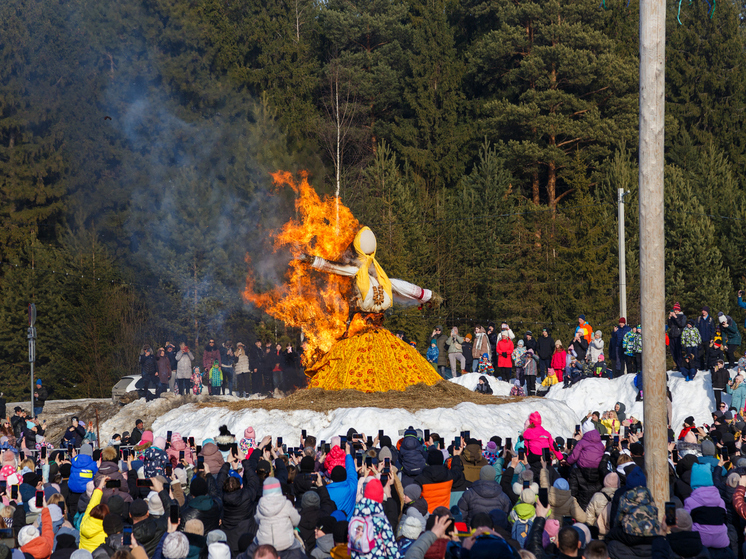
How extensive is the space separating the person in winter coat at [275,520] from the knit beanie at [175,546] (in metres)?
0.63

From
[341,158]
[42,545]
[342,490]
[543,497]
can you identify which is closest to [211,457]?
[342,490]

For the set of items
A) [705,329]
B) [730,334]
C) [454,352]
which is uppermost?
[705,329]

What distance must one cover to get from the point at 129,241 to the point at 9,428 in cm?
2589

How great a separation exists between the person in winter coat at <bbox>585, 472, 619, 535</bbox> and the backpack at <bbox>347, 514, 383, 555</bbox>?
95.9 inches

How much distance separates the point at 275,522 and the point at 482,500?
7.37 feet

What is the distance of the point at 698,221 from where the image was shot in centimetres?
3628

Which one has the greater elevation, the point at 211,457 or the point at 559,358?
the point at 559,358

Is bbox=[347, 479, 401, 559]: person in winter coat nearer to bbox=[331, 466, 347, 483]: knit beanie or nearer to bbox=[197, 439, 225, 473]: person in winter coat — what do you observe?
bbox=[331, 466, 347, 483]: knit beanie

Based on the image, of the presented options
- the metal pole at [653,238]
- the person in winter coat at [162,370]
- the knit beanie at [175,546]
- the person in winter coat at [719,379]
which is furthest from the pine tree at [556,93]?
the knit beanie at [175,546]

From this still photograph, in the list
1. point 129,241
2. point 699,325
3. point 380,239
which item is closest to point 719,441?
point 699,325

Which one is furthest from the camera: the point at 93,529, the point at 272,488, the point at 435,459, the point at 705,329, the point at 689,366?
the point at 689,366

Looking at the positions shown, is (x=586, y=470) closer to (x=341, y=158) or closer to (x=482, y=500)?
(x=482, y=500)

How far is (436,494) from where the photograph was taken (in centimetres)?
→ 941

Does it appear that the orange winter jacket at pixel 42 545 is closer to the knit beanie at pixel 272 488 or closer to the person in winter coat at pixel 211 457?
the knit beanie at pixel 272 488
